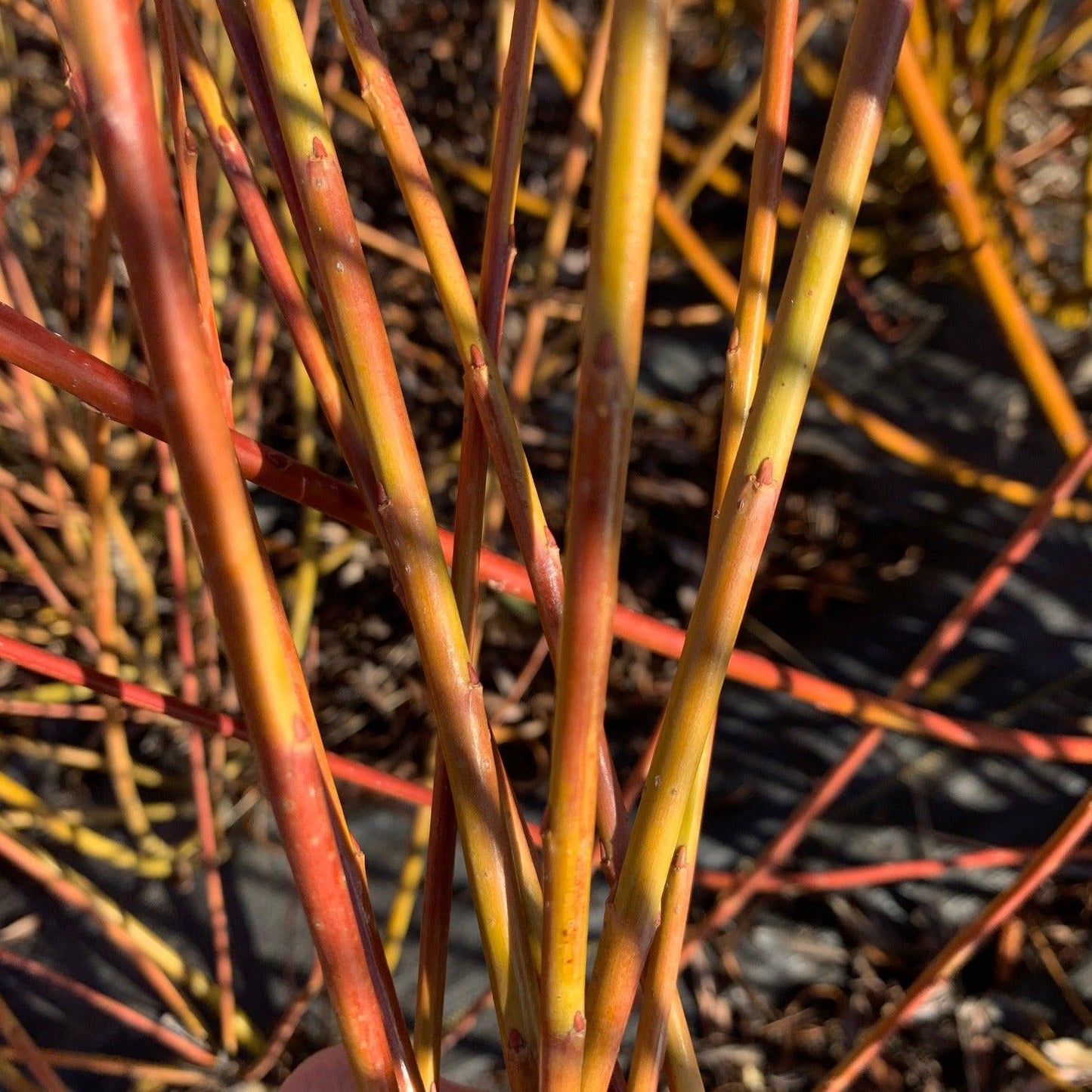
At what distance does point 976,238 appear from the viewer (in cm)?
52

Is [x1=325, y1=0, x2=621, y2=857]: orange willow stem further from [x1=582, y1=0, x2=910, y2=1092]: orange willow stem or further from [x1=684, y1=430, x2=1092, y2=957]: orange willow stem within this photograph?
[x1=684, y1=430, x2=1092, y2=957]: orange willow stem

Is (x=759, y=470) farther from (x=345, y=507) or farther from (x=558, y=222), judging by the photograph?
(x=558, y=222)

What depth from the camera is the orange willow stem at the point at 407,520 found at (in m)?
0.19

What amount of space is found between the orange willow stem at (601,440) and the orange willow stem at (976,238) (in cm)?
30

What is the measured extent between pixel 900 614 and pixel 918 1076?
35 centimetres

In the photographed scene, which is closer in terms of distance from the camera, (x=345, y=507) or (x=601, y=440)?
(x=601, y=440)

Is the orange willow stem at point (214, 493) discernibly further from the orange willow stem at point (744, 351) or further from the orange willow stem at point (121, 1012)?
the orange willow stem at point (121, 1012)

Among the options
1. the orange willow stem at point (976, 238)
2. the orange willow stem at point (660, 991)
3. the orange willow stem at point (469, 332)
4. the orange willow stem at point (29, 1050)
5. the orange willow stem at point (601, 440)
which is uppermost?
the orange willow stem at point (976, 238)

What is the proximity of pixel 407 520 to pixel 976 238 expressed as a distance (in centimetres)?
44

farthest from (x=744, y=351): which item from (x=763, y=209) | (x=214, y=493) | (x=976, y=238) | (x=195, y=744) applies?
(x=195, y=744)

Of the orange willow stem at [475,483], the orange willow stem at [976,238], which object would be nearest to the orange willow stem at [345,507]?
the orange willow stem at [475,483]

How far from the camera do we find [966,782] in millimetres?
760

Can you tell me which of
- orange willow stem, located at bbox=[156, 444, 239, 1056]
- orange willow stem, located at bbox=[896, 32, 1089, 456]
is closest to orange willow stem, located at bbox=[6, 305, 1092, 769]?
orange willow stem, located at bbox=[896, 32, 1089, 456]

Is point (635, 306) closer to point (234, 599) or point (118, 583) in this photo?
point (234, 599)
